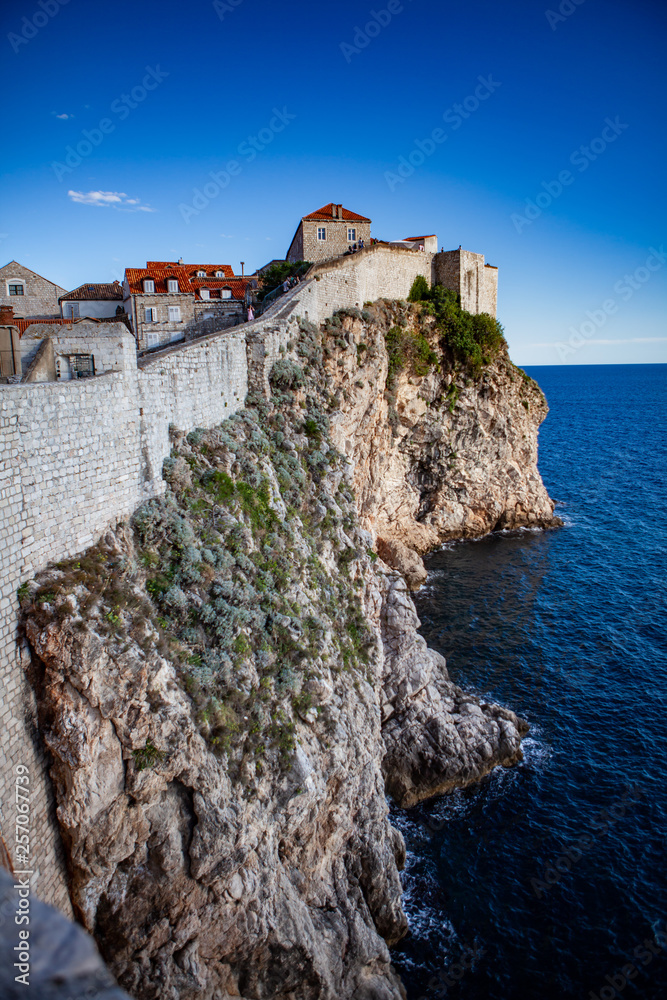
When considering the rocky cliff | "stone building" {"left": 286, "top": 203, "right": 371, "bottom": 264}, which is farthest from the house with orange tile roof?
the rocky cliff

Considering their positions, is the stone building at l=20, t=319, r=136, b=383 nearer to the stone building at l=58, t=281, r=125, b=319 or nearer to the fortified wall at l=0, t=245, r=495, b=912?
the fortified wall at l=0, t=245, r=495, b=912

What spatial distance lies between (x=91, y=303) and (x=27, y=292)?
142 inches

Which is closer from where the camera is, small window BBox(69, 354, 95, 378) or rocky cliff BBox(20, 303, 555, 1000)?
rocky cliff BBox(20, 303, 555, 1000)

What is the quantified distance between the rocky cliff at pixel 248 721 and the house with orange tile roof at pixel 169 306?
23.5 ft

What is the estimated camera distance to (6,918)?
2.56 metres

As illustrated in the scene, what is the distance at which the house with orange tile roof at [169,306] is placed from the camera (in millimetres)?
31359

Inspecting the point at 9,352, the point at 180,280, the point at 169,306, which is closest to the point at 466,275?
the point at 180,280

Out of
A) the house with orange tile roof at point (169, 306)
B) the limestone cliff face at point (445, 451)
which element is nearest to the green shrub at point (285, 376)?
the house with orange tile roof at point (169, 306)

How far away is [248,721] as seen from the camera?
14.6 m

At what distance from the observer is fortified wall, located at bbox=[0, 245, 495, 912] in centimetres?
1069

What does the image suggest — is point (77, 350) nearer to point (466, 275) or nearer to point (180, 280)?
point (180, 280)

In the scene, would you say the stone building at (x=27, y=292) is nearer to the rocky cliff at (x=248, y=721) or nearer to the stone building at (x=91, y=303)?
the stone building at (x=91, y=303)

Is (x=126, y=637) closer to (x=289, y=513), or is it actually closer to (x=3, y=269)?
(x=289, y=513)

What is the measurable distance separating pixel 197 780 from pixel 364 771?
6.82 metres
